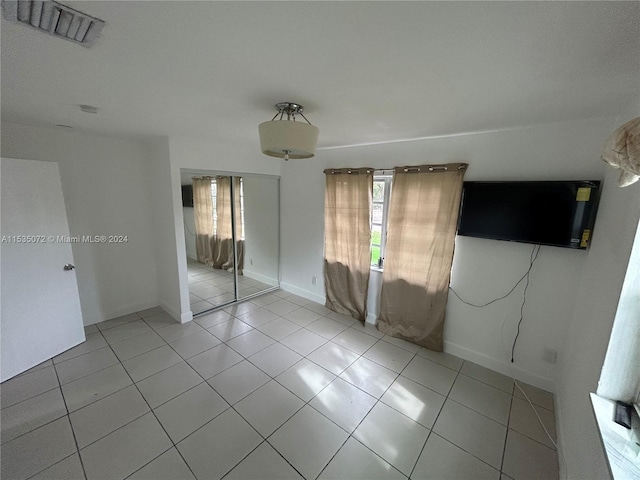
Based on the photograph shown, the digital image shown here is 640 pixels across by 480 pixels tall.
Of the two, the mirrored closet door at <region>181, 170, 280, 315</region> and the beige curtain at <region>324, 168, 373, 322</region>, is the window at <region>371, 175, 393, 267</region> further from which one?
the mirrored closet door at <region>181, 170, 280, 315</region>

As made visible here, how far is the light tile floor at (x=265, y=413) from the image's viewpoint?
1478 millimetres

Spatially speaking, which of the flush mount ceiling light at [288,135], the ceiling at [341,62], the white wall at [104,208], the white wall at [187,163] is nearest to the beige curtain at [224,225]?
the white wall at [187,163]

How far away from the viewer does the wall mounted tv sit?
177 centimetres

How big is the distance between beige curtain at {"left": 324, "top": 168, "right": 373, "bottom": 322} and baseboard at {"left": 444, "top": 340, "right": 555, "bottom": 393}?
40.5 inches

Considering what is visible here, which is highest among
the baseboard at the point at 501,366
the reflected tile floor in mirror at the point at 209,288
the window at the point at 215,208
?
the window at the point at 215,208

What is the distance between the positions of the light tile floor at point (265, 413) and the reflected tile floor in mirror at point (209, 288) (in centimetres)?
68

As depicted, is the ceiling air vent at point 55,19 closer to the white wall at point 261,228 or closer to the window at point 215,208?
the window at point 215,208

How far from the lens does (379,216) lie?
2977 mm

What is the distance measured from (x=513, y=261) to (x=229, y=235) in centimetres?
323

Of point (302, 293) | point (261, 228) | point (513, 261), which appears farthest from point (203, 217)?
point (513, 261)

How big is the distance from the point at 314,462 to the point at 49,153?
3574 mm

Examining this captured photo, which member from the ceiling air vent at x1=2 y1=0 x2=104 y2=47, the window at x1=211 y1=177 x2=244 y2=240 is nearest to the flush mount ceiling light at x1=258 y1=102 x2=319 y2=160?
the ceiling air vent at x1=2 y1=0 x2=104 y2=47

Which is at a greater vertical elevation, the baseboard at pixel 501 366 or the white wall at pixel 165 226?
the white wall at pixel 165 226

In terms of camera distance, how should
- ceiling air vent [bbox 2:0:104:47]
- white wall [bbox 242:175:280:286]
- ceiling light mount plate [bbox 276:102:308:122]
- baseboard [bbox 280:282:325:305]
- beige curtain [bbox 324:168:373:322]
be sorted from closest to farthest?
ceiling air vent [bbox 2:0:104:47], ceiling light mount plate [bbox 276:102:308:122], beige curtain [bbox 324:168:373:322], baseboard [bbox 280:282:325:305], white wall [bbox 242:175:280:286]
